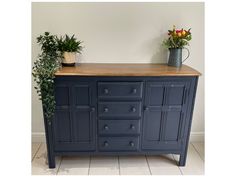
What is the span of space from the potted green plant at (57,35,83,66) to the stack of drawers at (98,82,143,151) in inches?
19.2

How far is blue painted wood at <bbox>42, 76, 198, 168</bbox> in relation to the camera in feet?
6.30

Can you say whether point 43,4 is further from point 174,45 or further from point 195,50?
point 195,50

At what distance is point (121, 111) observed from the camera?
1.99 metres

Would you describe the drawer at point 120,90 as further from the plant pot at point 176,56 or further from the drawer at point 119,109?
the plant pot at point 176,56

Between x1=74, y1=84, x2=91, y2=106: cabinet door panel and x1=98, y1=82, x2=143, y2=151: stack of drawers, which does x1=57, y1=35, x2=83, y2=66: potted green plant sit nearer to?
x1=74, y1=84, x2=91, y2=106: cabinet door panel

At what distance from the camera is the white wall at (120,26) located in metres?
2.23

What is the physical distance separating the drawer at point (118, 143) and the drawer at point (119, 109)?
25 cm

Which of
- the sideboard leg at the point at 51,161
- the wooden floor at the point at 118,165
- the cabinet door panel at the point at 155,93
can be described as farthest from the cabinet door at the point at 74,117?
the cabinet door panel at the point at 155,93

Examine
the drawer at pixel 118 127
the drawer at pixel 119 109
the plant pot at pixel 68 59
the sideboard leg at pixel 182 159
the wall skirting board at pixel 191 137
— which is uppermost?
the plant pot at pixel 68 59

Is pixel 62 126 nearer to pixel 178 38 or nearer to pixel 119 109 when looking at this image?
pixel 119 109

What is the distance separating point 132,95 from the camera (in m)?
1.95

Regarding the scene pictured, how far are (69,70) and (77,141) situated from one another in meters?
0.71

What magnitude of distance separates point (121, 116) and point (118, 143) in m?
0.29

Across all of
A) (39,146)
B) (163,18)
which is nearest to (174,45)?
(163,18)
